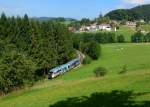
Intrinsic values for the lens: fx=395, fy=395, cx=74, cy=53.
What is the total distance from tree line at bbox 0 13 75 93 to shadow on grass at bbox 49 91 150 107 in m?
33.4

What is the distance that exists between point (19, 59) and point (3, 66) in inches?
125

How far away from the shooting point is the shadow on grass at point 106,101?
17.3 m

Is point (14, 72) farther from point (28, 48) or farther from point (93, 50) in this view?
point (93, 50)

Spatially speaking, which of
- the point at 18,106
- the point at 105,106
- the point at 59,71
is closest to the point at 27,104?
the point at 18,106

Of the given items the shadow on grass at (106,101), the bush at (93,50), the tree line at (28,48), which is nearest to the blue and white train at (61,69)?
the tree line at (28,48)

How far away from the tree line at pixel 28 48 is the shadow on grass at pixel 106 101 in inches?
1316

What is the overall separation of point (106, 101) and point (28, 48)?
63.1 meters

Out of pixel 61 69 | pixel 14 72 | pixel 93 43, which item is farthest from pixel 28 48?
pixel 93 43

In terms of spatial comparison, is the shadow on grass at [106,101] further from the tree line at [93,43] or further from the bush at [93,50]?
the tree line at [93,43]

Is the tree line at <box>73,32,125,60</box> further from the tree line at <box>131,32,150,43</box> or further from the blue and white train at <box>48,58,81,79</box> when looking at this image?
the blue and white train at <box>48,58,81,79</box>

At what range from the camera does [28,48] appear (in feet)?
264

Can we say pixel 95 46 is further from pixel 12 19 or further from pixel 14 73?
pixel 14 73

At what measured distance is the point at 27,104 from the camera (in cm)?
2189

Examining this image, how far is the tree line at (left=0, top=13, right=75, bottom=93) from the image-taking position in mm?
54375
